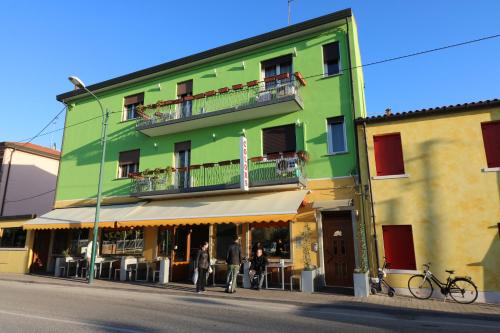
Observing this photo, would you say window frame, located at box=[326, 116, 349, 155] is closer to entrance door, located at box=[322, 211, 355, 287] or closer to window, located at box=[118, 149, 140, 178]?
entrance door, located at box=[322, 211, 355, 287]

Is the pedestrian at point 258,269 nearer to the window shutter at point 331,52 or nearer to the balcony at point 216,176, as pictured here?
the balcony at point 216,176

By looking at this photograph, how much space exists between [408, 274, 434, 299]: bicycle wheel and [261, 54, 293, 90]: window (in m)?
9.75

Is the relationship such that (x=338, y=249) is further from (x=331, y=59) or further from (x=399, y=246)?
(x=331, y=59)

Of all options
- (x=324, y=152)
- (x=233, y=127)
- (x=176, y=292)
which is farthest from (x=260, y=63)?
(x=176, y=292)

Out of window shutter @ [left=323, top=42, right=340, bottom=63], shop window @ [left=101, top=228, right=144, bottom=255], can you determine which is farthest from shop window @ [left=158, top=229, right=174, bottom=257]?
window shutter @ [left=323, top=42, right=340, bottom=63]

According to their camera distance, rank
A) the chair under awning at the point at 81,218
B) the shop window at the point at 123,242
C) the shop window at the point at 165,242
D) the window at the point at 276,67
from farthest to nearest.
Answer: the shop window at the point at 123,242 → the shop window at the point at 165,242 → the window at the point at 276,67 → the chair under awning at the point at 81,218

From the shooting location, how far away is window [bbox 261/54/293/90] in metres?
16.2

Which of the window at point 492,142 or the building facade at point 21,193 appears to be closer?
the window at point 492,142

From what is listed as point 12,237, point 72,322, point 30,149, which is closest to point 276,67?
point 72,322

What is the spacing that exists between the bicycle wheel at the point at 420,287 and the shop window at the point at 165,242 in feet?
34.3

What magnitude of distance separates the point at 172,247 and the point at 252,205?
5.51m

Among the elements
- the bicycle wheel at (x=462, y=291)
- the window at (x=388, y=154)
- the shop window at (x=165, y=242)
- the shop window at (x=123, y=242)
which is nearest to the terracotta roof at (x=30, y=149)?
the shop window at (x=123, y=242)

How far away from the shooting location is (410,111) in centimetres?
1290

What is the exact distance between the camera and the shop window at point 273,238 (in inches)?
556
